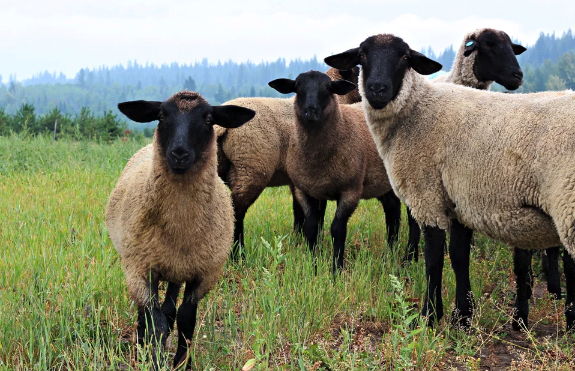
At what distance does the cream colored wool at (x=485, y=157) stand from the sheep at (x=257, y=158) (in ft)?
6.75

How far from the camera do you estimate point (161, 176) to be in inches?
165

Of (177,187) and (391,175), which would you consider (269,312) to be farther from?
(391,175)

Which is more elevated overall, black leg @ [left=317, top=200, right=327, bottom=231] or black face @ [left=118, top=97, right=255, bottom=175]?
black face @ [left=118, top=97, right=255, bottom=175]

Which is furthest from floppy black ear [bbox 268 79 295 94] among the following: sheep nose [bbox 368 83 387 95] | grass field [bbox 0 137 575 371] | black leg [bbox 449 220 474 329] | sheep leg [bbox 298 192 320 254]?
black leg [bbox 449 220 474 329]

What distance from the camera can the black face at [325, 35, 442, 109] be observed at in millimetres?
5203

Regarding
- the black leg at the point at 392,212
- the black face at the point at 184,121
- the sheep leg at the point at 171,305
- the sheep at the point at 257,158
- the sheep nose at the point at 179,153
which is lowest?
the black leg at the point at 392,212

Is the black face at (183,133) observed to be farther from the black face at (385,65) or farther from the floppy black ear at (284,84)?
the floppy black ear at (284,84)

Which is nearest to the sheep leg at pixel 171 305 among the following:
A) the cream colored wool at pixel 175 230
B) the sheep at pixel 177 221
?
the sheep at pixel 177 221

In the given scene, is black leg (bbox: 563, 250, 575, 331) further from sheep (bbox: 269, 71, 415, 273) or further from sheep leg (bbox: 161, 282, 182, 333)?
sheep leg (bbox: 161, 282, 182, 333)

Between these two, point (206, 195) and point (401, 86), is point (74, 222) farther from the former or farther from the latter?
point (401, 86)

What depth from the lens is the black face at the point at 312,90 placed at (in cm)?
659

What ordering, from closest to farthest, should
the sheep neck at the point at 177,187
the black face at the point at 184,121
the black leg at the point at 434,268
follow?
the black face at the point at 184,121
the sheep neck at the point at 177,187
the black leg at the point at 434,268

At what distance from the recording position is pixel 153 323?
151 inches

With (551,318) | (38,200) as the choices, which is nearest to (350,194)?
(551,318)
